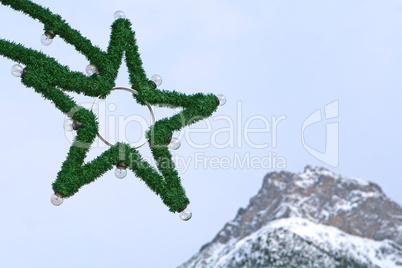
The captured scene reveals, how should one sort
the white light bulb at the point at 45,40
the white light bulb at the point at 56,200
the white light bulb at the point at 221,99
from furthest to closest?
the white light bulb at the point at 221,99, the white light bulb at the point at 45,40, the white light bulb at the point at 56,200

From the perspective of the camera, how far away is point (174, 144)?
927 cm

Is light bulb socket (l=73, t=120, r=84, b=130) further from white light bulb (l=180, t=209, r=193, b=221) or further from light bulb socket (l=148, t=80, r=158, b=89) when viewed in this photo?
white light bulb (l=180, t=209, r=193, b=221)

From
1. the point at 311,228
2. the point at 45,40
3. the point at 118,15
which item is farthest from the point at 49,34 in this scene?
the point at 311,228

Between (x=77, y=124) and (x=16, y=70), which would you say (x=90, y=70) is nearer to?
(x=77, y=124)

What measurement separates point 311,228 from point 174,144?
96.5 metres

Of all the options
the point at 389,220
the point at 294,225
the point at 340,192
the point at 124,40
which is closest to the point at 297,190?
the point at 340,192

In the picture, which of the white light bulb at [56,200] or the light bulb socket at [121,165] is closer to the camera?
the white light bulb at [56,200]

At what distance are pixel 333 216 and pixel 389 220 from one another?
12815 millimetres

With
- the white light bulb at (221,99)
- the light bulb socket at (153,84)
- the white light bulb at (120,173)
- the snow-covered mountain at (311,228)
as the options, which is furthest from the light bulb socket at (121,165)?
the snow-covered mountain at (311,228)

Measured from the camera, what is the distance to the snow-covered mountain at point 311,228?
9219 cm

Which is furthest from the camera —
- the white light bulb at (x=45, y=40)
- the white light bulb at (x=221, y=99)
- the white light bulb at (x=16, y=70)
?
the white light bulb at (x=221, y=99)

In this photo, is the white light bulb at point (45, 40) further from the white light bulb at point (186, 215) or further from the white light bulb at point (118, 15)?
the white light bulb at point (186, 215)

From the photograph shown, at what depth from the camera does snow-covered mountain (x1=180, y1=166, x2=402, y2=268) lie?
92.2 metres

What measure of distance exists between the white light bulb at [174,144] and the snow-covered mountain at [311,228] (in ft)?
268
